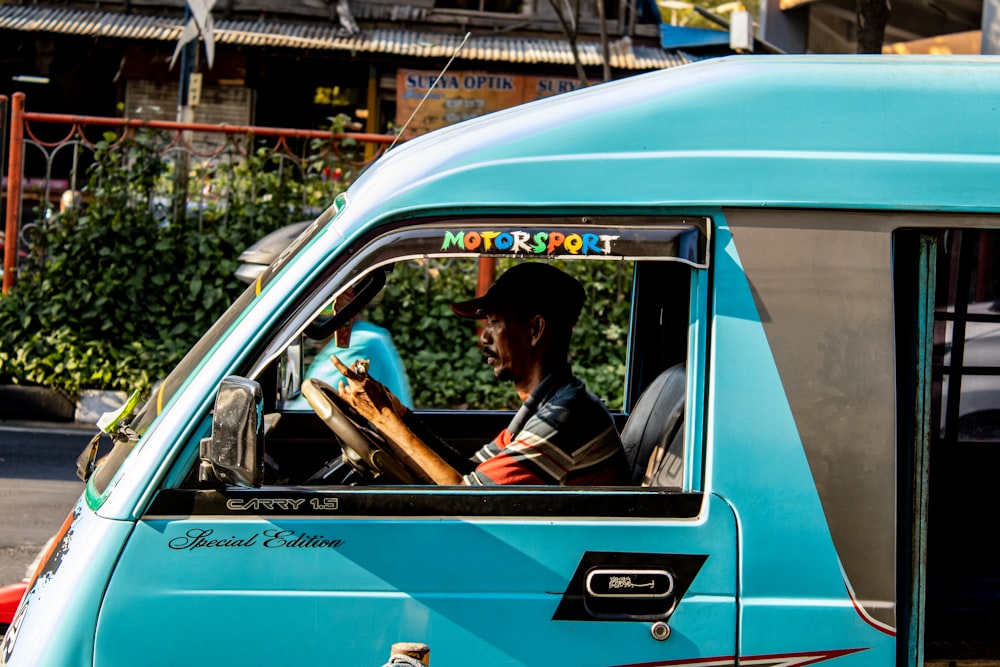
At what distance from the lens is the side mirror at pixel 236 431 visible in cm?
227

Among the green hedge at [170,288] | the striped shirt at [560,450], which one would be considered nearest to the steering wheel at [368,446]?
the striped shirt at [560,450]

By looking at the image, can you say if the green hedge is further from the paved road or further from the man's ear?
the man's ear

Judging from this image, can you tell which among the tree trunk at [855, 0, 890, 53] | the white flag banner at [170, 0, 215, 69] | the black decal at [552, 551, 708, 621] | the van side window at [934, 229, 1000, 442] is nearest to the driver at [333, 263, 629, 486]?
the black decal at [552, 551, 708, 621]

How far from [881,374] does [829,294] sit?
195mm

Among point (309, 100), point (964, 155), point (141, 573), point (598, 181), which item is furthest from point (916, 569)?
point (309, 100)

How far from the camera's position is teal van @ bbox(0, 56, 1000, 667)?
236cm

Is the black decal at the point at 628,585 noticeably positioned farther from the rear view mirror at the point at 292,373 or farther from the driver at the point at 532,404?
the rear view mirror at the point at 292,373

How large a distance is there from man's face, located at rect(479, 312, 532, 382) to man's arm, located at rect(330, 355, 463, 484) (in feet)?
1.11

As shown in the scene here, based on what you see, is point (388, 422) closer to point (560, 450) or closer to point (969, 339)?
point (560, 450)

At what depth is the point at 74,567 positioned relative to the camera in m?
2.40

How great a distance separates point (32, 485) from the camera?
705cm

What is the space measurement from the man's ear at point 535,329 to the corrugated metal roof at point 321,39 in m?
12.1

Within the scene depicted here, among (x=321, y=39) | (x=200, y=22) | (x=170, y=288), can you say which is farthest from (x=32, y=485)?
(x=321, y=39)

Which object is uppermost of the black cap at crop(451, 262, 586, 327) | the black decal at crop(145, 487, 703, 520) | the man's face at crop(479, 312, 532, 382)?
the black cap at crop(451, 262, 586, 327)
